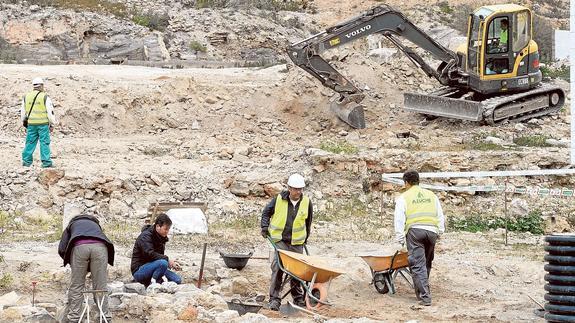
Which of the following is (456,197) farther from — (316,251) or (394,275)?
(394,275)

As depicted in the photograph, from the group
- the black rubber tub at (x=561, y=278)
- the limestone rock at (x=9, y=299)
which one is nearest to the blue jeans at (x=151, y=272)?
the limestone rock at (x=9, y=299)

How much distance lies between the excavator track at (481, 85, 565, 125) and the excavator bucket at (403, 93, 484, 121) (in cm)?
23

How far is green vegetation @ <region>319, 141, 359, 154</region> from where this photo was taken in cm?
2002

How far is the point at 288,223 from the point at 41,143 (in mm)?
7799

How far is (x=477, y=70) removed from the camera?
23.6 m

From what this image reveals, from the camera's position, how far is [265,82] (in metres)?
26.6

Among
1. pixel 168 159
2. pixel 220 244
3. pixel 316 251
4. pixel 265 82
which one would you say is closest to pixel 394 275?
pixel 316 251

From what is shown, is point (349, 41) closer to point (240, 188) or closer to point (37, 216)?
point (240, 188)

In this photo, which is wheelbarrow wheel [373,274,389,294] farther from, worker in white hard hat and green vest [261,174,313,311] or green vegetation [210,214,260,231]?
green vegetation [210,214,260,231]

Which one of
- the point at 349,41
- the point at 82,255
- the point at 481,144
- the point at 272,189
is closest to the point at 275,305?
the point at 82,255

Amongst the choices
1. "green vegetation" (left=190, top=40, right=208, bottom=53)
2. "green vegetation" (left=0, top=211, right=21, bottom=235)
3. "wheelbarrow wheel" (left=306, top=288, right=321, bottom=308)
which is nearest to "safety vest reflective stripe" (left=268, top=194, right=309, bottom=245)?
Result: "wheelbarrow wheel" (left=306, top=288, right=321, bottom=308)

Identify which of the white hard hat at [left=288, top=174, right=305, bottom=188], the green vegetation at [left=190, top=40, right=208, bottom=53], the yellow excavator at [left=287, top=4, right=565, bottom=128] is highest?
the green vegetation at [left=190, top=40, right=208, bottom=53]

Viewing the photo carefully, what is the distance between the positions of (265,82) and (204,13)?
46.6ft

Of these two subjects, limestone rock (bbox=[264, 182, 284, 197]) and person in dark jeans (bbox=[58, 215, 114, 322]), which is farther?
limestone rock (bbox=[264, 182, 284, 197])
